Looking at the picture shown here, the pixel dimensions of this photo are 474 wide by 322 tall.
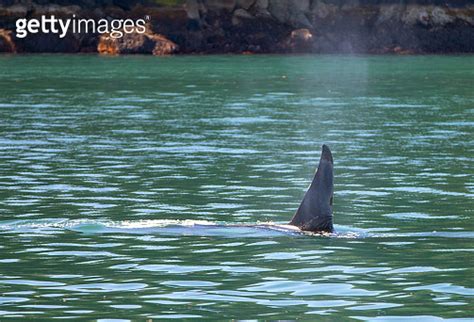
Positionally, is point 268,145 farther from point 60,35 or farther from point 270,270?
point 60,35

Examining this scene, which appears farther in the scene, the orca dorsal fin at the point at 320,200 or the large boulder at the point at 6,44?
the large boulder at the point at 6,44

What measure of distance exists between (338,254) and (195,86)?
4520 centimetres

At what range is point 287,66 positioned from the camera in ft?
280

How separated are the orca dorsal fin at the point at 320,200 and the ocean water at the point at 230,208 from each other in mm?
318

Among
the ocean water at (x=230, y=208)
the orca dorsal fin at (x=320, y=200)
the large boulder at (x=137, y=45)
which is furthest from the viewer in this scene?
the large boulder at (x=137, y=45)

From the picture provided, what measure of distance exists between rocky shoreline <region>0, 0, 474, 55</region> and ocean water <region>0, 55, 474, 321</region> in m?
52.9

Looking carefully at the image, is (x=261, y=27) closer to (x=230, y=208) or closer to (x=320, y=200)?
(x=230, y=208)

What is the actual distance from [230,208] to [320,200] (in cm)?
430

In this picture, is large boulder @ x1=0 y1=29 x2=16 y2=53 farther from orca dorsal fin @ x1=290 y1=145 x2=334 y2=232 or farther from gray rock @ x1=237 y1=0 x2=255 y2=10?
orca dorsal fin @ x1=290 y1=145 x2=334 y2=232

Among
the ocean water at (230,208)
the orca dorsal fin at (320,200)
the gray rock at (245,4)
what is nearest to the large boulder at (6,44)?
the gray rock at (245,4)

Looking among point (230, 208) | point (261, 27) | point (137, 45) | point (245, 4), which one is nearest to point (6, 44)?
point (137, 45)

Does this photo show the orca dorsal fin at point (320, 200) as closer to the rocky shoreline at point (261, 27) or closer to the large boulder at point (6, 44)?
the rocky shoreline at point (261, 27)

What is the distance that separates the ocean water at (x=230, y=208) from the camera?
15.2 metres

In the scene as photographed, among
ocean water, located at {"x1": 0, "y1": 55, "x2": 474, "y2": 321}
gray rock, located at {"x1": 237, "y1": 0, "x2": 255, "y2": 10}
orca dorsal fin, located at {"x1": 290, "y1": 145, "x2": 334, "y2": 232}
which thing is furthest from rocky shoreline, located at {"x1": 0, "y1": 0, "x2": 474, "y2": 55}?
orca dorsal fin, located at {"x1": 290, "y1": 145, "x2": 334, "y2": 232}
